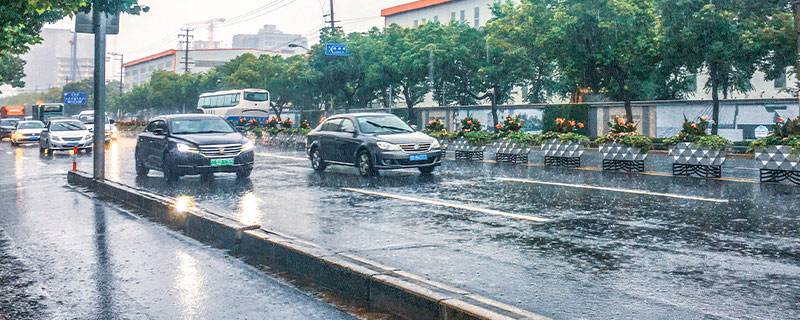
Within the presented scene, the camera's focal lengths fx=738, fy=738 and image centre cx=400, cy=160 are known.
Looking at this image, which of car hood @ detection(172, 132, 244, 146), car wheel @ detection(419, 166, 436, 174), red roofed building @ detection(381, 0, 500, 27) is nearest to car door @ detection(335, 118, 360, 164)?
car wheel @ detection(419, 166, 436, 174)

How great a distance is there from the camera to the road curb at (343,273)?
191 inches

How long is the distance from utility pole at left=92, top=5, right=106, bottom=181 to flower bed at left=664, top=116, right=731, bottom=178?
1205 centimetres

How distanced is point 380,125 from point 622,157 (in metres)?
6.02

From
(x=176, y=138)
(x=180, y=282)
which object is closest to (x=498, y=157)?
(x=176, y=138)

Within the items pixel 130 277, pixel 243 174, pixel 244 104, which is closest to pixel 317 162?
pixel 243 174

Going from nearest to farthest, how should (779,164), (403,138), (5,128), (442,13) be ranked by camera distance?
(779,164)
(403,138)
(5,128)
(442,13)

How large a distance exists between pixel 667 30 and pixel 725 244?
2788 centimetres

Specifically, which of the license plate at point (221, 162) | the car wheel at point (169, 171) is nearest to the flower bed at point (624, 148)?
the license plate at point (221, 162)

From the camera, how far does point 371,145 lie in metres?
16.3

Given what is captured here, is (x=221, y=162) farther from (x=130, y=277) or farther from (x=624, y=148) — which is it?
(x=624, y=148)

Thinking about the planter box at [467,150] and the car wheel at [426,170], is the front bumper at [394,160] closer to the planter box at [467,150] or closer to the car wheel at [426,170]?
the car wheel at [426,170]

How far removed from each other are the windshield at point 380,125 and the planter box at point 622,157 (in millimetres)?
5067

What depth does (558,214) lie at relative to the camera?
998 centimetres

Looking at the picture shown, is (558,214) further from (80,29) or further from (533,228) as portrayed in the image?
(80,29)
